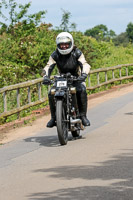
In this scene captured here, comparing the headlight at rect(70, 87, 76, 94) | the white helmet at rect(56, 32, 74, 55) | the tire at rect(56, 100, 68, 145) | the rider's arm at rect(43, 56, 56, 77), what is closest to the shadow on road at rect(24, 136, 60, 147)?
the tire at rect(56, 100, 68, 145)

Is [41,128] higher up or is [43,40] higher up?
[43,40]

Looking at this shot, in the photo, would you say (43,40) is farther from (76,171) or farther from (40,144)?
(76,171)

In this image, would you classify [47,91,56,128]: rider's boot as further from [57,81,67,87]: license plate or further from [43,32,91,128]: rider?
[57,81,67,87]: license plate

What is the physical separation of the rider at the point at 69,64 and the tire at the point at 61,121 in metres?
0.34

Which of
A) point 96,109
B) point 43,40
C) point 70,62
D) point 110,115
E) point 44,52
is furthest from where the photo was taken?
point 43,40

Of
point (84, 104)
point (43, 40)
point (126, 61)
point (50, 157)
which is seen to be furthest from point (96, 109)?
point (126, 61)

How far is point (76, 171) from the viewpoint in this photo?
27.5ft

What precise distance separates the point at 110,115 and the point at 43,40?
14.8 m

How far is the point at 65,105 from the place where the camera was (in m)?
11.4

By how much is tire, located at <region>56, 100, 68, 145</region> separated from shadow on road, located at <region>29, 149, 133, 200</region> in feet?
5.59

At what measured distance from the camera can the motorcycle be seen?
11.0m

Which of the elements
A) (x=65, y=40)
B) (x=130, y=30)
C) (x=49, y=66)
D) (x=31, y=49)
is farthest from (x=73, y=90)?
(x=130, y=30)

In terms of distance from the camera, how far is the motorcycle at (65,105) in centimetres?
1098

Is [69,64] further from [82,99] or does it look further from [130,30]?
[130,30]
